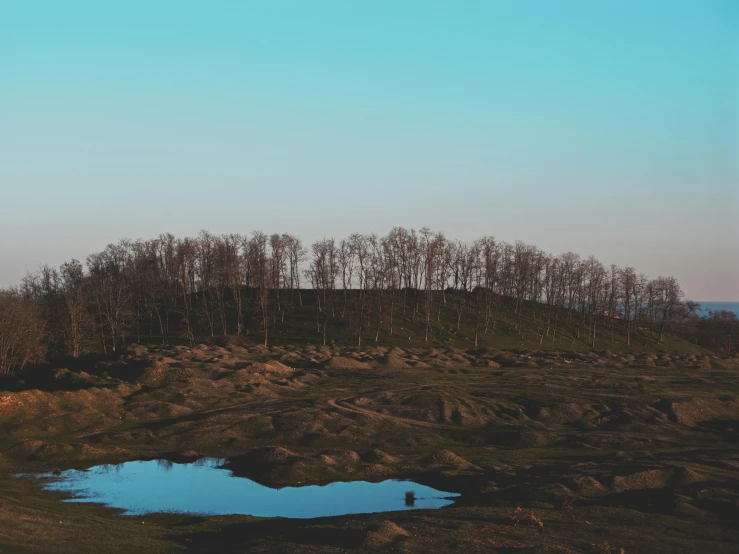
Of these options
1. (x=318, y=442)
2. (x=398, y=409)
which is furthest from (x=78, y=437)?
(x=398, y=409)

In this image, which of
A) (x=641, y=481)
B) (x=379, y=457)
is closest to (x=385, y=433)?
(x=379, y=457)

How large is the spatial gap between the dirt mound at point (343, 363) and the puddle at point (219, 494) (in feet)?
201

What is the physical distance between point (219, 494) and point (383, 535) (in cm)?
2210

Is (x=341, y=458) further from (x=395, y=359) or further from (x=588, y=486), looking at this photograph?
(x=395, y=359)

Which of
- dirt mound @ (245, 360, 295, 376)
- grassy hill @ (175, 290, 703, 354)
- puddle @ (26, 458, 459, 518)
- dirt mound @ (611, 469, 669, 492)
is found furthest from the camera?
grassy hill @ (175, 290, 703, 354)

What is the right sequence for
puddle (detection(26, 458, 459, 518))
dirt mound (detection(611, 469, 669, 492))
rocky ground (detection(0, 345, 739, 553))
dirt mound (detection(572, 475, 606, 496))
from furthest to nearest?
dirt mound (detection(611, 469, 669, 492))
dirt mound (detection(572, 475, 606, 496))
puddle (detection(26, 458, 459, 518))
rocky ground (detection(0, 345, 739, 553))

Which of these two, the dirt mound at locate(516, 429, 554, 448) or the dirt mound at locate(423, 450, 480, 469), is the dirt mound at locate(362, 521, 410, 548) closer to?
the dirt mound at locate(423, 450, 480, 469)

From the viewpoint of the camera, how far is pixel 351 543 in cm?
4334

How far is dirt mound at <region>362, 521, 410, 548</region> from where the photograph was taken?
4309 cm

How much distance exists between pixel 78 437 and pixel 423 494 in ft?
148

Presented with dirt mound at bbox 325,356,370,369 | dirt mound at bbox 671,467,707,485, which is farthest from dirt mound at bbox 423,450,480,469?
dirt mound at bbox 325,356,370,369

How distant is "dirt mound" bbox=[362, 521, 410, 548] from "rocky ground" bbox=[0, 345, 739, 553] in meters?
0.15

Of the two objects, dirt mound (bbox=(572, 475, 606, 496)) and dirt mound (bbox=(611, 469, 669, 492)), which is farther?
dirt mound (bbox=(611, 469, 669, 492))

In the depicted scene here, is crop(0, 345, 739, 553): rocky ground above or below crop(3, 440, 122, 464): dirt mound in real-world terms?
above
